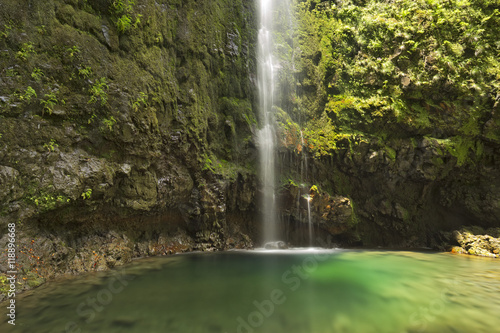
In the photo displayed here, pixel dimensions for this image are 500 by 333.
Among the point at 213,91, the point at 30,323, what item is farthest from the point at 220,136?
the point at 30,323

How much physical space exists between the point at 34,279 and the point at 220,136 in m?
8.27

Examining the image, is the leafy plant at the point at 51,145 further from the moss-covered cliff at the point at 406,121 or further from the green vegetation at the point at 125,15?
the moss-covered cliff at the point at 406,121

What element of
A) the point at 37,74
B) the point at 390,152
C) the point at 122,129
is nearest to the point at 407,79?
the point at 390,152

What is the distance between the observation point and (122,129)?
8.00 metres

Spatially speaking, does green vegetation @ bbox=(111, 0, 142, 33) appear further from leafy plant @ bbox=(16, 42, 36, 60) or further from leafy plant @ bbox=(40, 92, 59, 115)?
leafy plant @ bbox=(40, 92, 59, 115)

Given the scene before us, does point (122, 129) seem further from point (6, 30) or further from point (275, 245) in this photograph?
point (275, 245)

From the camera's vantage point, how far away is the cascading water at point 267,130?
41.0 ft

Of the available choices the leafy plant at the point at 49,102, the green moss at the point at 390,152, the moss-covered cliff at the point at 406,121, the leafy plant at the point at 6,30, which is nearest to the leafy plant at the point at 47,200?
the leafy plant at the point at 49,102

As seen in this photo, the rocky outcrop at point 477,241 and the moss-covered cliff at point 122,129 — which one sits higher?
the moss-covered cliff at point 122,129

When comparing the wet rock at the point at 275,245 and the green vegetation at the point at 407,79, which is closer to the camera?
the green vegetation at the point at 407,79

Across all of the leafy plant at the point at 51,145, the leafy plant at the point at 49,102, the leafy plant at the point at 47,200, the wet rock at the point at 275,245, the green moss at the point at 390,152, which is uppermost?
the leafy plant at the point at 49,102

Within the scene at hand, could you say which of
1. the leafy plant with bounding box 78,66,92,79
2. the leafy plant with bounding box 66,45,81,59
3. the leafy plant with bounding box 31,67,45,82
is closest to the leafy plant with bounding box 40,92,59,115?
the leafy plant with bounding box 31,67,45,82

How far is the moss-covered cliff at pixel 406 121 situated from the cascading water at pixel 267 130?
2.44 feet

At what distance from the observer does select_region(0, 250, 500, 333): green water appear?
3891 millimetres
